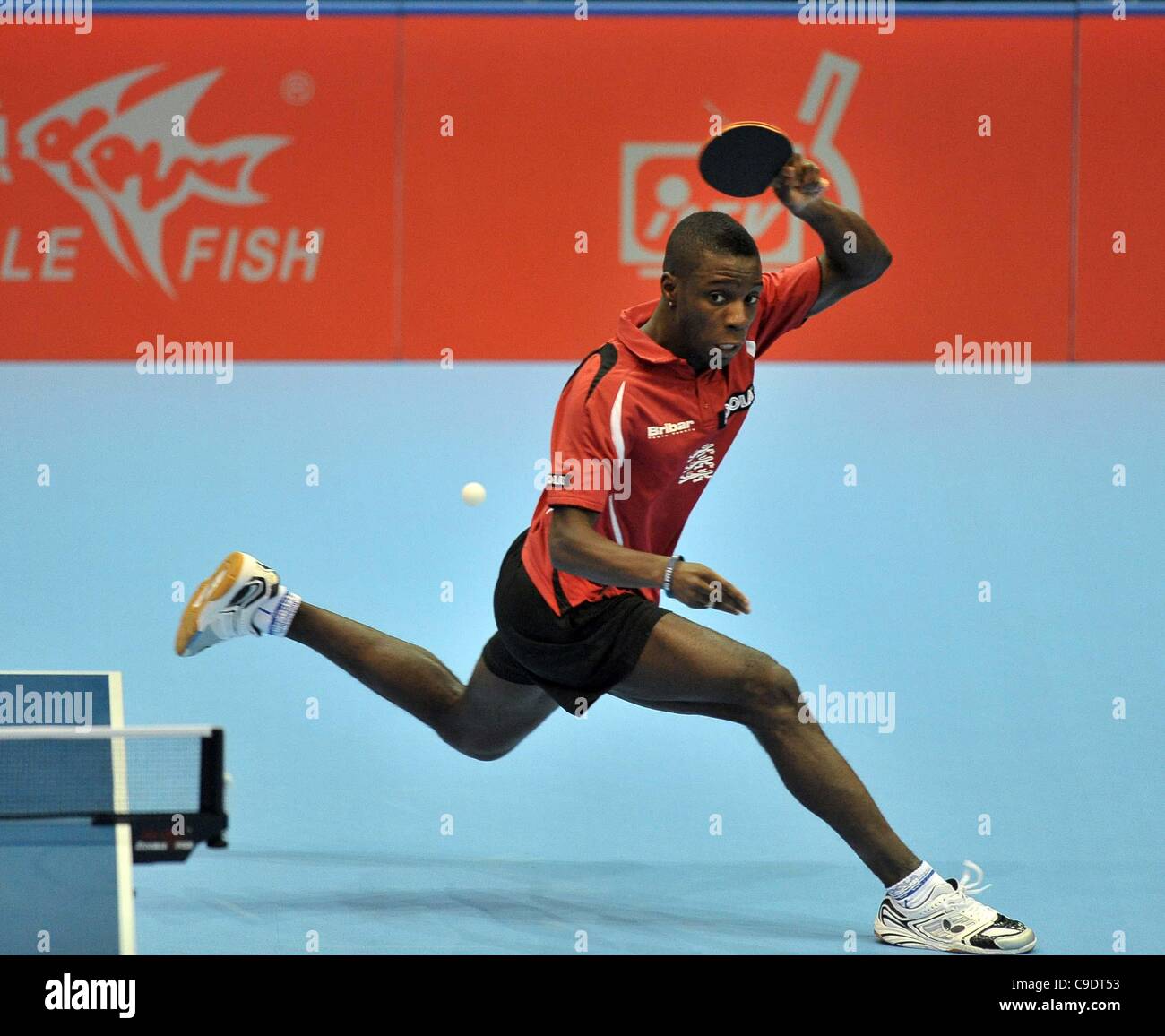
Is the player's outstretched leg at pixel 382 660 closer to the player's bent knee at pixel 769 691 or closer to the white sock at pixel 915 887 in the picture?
the player's bent knee at pixel 769 691

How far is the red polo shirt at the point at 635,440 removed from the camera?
4199 mm

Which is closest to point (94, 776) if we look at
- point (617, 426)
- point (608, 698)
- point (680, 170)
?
point (617, 426)

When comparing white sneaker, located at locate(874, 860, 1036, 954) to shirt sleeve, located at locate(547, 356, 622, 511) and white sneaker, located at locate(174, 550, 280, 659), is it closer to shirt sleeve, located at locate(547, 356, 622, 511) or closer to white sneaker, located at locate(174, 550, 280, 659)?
shirt sleeve, located at locate(547, 356, 622, 511)

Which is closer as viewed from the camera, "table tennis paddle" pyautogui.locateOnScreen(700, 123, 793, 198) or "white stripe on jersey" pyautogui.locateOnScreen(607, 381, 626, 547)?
"white stripe on jersey" pyautogui.locateOnScreen(607, 381, 626, 547)

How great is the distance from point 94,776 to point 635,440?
1727mm

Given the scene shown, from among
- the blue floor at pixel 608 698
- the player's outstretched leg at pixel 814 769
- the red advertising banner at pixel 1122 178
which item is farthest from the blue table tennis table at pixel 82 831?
the red advertising banner at pixel 1122 178

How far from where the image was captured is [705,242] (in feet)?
13.8

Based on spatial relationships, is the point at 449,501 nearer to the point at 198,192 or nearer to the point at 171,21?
the point at 198,192

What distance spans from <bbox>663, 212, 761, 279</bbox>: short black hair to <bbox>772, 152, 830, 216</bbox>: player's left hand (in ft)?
1.33

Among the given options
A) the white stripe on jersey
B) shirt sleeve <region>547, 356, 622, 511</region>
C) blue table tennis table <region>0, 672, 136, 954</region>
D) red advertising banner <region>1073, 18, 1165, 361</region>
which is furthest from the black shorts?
red advertising banner <region>1073, 18, 1165, 361</region>

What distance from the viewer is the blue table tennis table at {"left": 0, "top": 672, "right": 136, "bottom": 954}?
3.94 m

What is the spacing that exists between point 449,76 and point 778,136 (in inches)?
372

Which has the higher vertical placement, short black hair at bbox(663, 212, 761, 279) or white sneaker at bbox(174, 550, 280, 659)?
short black hair at bbox(663, 212, 761, 279)

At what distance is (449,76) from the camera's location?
1352 cm
